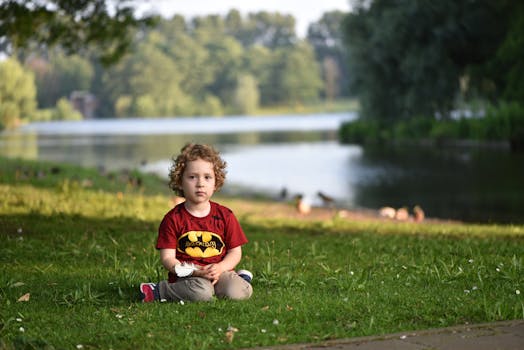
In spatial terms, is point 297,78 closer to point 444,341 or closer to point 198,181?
point 198,181

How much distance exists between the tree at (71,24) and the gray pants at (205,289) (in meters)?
12.5

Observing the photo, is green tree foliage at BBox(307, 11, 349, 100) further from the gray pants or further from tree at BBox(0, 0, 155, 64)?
the gray pants

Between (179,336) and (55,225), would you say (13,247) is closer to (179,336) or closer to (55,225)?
(55,225)

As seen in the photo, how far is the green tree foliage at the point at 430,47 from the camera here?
40.4 metres

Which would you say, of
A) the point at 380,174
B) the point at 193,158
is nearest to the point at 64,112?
the point at 380,174

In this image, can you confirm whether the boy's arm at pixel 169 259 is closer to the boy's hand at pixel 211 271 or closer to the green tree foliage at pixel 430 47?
the boy's hand at pixel 211 271

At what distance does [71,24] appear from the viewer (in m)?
21.0

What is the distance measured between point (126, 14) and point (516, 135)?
20.7 metres

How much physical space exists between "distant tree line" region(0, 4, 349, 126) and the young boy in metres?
125

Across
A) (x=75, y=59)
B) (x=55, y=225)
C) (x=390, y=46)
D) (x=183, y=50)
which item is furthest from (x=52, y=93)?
(x=55, y=225)

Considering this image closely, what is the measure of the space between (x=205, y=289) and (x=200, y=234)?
0.39 meters

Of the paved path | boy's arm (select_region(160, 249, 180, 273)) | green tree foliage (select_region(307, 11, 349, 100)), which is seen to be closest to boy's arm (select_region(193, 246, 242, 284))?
boy's arm (select_region(160, 249, 180, 273))

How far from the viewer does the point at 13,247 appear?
9.12m

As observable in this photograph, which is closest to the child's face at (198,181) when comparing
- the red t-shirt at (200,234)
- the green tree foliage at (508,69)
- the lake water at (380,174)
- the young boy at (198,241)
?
the young boy at (198,241)
